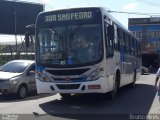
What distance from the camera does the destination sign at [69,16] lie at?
13.3 meters

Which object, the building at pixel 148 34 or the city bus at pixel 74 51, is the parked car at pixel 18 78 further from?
the building at pixel 148 34

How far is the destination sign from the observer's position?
13.3 meters

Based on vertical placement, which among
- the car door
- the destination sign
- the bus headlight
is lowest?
the car door

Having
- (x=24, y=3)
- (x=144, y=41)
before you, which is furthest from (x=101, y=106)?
(x=144, y=41)

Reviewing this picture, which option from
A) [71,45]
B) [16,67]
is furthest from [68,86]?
[16,67]

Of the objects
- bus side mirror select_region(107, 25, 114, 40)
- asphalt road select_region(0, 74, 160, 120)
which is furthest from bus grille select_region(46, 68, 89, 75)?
bus side mirror select_region(107, 25, 114, 40)

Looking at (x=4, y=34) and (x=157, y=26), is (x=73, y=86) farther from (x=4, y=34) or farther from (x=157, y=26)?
(x=157, y=26)

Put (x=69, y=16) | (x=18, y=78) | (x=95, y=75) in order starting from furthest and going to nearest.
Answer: (x=18, y=78), (x=69, y=16), (x=95, y=75)

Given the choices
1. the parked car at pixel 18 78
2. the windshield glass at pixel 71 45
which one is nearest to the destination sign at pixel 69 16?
the windshield glass at pixel 71 45

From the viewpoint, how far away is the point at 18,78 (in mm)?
16375

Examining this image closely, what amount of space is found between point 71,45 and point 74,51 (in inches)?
9.5

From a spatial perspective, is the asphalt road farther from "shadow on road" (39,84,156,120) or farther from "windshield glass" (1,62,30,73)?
"windshield glass" (1,62,30,73)

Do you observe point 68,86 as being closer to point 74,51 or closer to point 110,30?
point 74,51

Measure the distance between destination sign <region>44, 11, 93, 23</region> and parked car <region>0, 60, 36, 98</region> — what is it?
3.64 m
